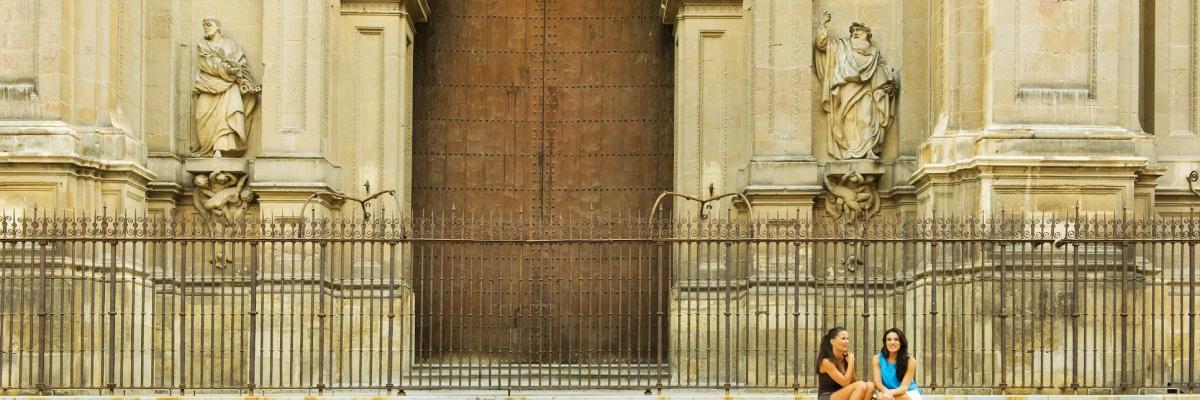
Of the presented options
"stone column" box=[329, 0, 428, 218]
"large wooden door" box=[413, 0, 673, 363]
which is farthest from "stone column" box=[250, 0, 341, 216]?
"large wooden door" box=[413, 0, 673, 363]

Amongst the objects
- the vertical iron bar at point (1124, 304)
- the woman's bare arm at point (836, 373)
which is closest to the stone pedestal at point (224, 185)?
the woman's bare arm at point (836, 373)

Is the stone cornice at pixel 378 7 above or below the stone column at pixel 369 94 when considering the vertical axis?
above

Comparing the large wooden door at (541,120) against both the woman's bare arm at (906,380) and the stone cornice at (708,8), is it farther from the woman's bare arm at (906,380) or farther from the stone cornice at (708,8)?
the woman's bare arm at (906,380)

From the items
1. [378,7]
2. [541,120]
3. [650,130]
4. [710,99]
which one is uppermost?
[378,7]

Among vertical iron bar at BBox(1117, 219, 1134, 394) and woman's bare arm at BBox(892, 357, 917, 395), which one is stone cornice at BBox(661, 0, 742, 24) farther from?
woman's bare arm at BBox(892, 357, 917, 395)

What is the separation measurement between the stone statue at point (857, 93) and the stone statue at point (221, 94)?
654cm

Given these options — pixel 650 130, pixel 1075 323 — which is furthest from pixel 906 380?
pixel 650 130

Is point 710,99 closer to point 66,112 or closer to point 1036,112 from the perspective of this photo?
point 1036,112

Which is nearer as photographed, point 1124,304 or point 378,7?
point 1124,304

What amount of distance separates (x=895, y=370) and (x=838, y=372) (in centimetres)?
50

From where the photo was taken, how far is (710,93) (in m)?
21.6

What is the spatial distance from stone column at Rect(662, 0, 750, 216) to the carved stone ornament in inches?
47.1

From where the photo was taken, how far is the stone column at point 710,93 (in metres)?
21.5

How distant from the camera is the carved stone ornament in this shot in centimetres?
2089
